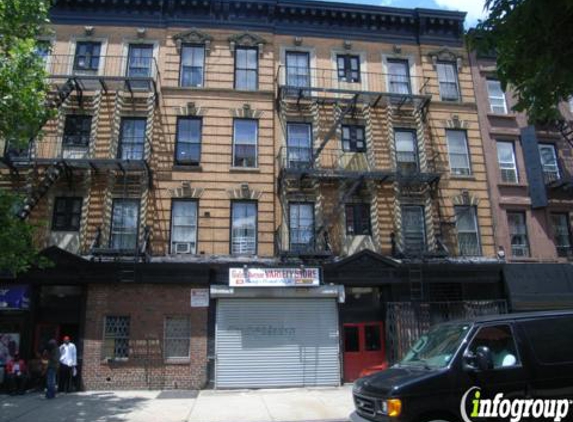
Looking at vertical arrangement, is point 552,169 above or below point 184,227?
above

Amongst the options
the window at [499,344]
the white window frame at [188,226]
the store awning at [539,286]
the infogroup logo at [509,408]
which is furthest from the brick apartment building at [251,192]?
the infogroup logo at [509,408]

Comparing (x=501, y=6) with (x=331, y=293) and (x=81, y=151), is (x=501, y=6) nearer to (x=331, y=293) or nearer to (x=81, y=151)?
(x=331, y=293)

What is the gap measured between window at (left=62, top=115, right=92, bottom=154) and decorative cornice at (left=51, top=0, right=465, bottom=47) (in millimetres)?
4492

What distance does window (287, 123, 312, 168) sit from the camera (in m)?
18.5

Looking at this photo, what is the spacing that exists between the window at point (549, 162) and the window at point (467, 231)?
3.82 metres

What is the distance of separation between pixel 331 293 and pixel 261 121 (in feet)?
25.1

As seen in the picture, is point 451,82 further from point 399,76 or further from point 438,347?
point 438,347

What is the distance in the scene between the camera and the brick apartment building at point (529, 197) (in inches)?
706

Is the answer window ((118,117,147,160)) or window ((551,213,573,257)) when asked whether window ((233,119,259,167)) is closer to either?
window ((118,117,147,160))

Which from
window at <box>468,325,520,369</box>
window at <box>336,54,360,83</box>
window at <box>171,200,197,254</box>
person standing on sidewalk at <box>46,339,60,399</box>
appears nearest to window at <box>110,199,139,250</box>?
window at <box>171,200,197,254</box>

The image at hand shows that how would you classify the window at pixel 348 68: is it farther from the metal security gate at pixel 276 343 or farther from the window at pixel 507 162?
the metal security gate at pixel 276 343

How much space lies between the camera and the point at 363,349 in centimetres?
1734

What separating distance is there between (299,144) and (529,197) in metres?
10.1

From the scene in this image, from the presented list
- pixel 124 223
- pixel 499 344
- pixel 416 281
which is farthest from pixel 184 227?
pixel 499 344
